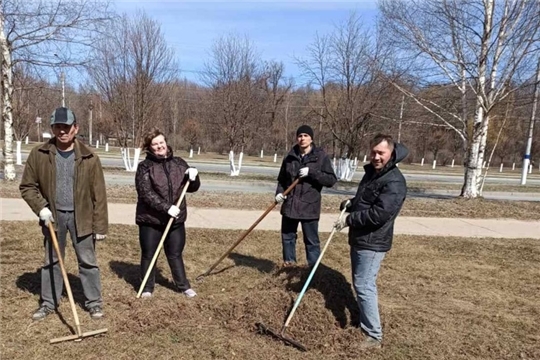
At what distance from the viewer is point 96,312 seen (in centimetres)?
419

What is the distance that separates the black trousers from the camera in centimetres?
474

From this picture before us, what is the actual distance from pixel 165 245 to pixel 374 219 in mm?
2387

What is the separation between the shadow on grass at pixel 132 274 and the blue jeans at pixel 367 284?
2233 millimetres

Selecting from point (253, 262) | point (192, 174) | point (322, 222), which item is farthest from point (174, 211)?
point (322, 222)

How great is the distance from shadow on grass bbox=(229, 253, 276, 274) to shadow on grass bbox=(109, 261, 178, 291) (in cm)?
122

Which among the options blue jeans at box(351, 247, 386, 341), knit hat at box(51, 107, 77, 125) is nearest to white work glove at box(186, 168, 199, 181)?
knit hat at box(51, 107, 77, 125)

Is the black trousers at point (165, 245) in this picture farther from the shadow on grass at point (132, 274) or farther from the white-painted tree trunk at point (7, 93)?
the white-painted tree trunk at point (7, 93)

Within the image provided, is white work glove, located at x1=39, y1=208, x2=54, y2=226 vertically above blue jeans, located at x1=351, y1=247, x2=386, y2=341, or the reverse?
white work glove, located at x1=39, y1=208, x2=54, y2=226

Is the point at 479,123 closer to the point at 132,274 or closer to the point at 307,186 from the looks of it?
the point at 307,186

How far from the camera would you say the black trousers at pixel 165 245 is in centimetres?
474

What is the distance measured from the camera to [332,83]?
784 inches

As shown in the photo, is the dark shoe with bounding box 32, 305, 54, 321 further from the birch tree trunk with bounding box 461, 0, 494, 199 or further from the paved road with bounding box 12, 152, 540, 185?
the paved road with bounding box 12, 152, 540, 185

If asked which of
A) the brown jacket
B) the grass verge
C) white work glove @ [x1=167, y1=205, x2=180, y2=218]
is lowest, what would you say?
the grass verge

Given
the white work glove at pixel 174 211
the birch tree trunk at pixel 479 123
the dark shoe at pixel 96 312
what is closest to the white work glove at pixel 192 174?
the white work glove at pixel 174 211
